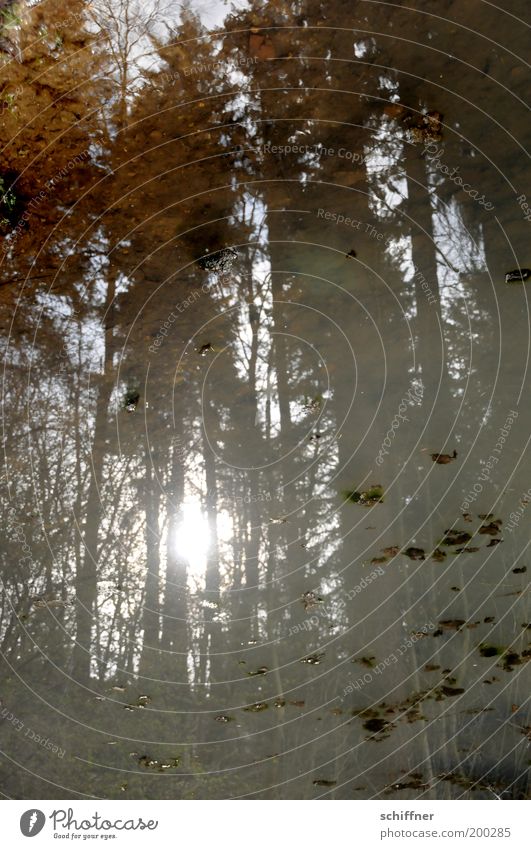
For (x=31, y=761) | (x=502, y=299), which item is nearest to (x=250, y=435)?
(x=502, y=299)

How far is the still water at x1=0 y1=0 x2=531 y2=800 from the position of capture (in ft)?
10.9

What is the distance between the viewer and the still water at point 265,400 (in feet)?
10.9

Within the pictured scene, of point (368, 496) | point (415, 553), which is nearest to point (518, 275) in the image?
point (368, 496)

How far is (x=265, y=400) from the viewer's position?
11.4 feet

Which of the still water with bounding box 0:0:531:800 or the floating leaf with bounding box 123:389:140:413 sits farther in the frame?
the floating leaf with bounding box 123:389:140:413

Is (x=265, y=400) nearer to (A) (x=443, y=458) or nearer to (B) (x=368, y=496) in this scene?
(B) (x=368, y=496)

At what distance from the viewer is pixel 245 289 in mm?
3518

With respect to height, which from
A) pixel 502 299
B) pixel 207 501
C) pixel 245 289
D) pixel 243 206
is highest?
pixel 243 206

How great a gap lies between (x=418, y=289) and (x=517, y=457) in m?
1.08

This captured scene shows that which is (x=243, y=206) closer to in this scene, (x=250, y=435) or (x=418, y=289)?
(x=418, y=289)

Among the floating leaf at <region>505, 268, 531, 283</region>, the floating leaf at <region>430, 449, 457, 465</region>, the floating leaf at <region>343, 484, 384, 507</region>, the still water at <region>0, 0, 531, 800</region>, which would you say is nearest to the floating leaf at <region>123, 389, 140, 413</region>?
the still water at <region>0, 0, 531, 800</region>

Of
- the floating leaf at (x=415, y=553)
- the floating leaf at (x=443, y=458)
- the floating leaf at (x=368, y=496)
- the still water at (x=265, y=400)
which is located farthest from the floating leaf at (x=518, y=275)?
the floating leaf at (x=415, y=553)

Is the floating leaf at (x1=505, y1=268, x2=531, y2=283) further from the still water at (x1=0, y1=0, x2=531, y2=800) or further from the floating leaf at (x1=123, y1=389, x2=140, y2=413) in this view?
the floating leaf at (x1=123, y1=389, x2=140, y2=413)
